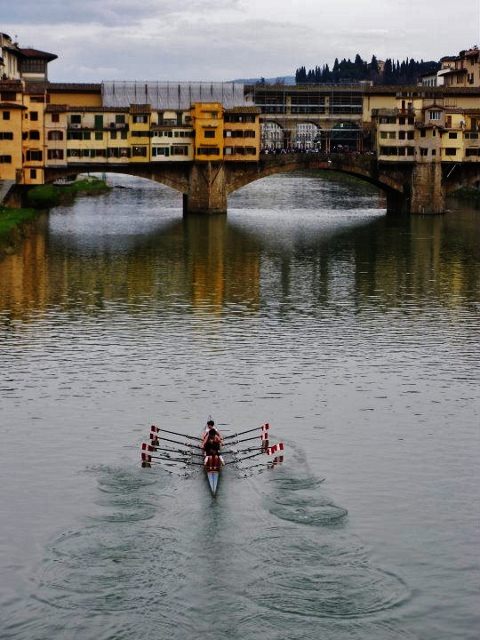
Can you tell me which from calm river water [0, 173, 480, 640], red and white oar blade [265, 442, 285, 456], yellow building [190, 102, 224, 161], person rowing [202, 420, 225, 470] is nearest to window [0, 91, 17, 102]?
yellow building [190, 102, 224, 161]

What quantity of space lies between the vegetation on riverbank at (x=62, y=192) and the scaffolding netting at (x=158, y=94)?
414 inches

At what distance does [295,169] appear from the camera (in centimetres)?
10731

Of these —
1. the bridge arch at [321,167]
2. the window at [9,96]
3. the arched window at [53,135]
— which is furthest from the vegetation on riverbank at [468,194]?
the window at [9,96]

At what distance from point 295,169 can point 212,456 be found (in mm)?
77482

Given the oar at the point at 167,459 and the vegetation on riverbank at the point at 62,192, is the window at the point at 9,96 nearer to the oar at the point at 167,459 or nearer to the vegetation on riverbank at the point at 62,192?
the vegetation on riverbank at the point at 62,192

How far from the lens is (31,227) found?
292ft

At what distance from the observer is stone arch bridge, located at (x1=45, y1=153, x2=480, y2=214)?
336 feet

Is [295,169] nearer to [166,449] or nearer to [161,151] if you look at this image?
[161,151]

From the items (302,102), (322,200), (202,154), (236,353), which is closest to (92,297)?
(236,353)

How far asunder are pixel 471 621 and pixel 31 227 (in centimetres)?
6868

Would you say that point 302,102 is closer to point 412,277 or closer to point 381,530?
point 412,277

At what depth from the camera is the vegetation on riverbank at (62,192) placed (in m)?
110

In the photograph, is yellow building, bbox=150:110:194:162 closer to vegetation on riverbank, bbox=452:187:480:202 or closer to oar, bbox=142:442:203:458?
vegetation on riverbank, bbox=452:187:480:202

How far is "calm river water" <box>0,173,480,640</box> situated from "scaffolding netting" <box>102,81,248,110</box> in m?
39.2
